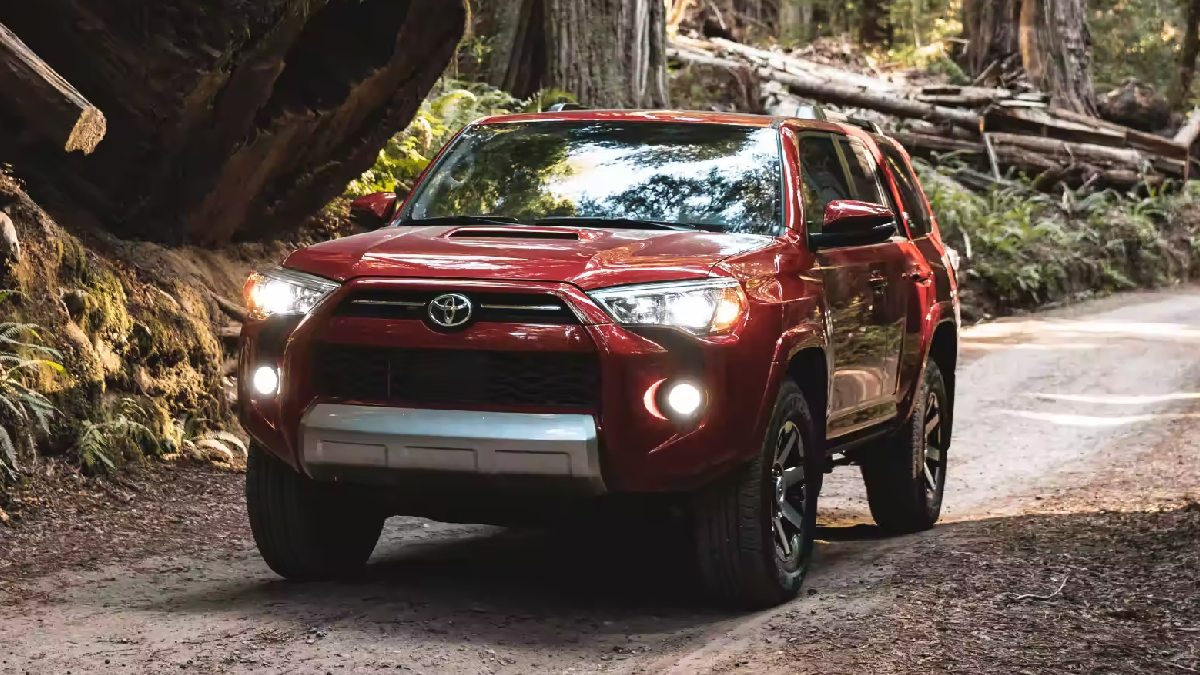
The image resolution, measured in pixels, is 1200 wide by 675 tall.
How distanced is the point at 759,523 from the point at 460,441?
4.02 ft

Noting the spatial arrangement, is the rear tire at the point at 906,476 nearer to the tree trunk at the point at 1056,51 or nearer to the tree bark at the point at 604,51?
the tree bark at the point at 604,51

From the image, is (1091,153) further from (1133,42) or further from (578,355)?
(578,355)

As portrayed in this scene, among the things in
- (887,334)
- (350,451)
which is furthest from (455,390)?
(887,334)

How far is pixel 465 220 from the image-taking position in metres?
6.92

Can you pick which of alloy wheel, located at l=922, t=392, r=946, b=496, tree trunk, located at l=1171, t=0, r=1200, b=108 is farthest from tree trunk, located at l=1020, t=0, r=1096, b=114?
alloy wheel, located at l=922, t=392, r=946, b=496

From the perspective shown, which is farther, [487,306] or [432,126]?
[432,126]

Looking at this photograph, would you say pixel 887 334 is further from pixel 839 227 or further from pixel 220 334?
pixel 220 334

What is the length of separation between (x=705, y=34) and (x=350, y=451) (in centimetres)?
2367

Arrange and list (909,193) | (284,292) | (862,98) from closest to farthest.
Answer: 1. (284,292)
2. (909,193)
3. (862,98)

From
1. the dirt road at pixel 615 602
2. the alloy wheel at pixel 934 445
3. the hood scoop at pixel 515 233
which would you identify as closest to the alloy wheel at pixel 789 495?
the dirt road at pixel 615 602

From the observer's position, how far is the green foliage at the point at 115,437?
28.4 ft

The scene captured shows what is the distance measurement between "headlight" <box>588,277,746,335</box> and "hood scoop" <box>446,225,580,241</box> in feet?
1.90

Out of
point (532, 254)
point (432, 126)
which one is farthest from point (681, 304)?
point (432, 126)

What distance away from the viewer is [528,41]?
61.3 feet
